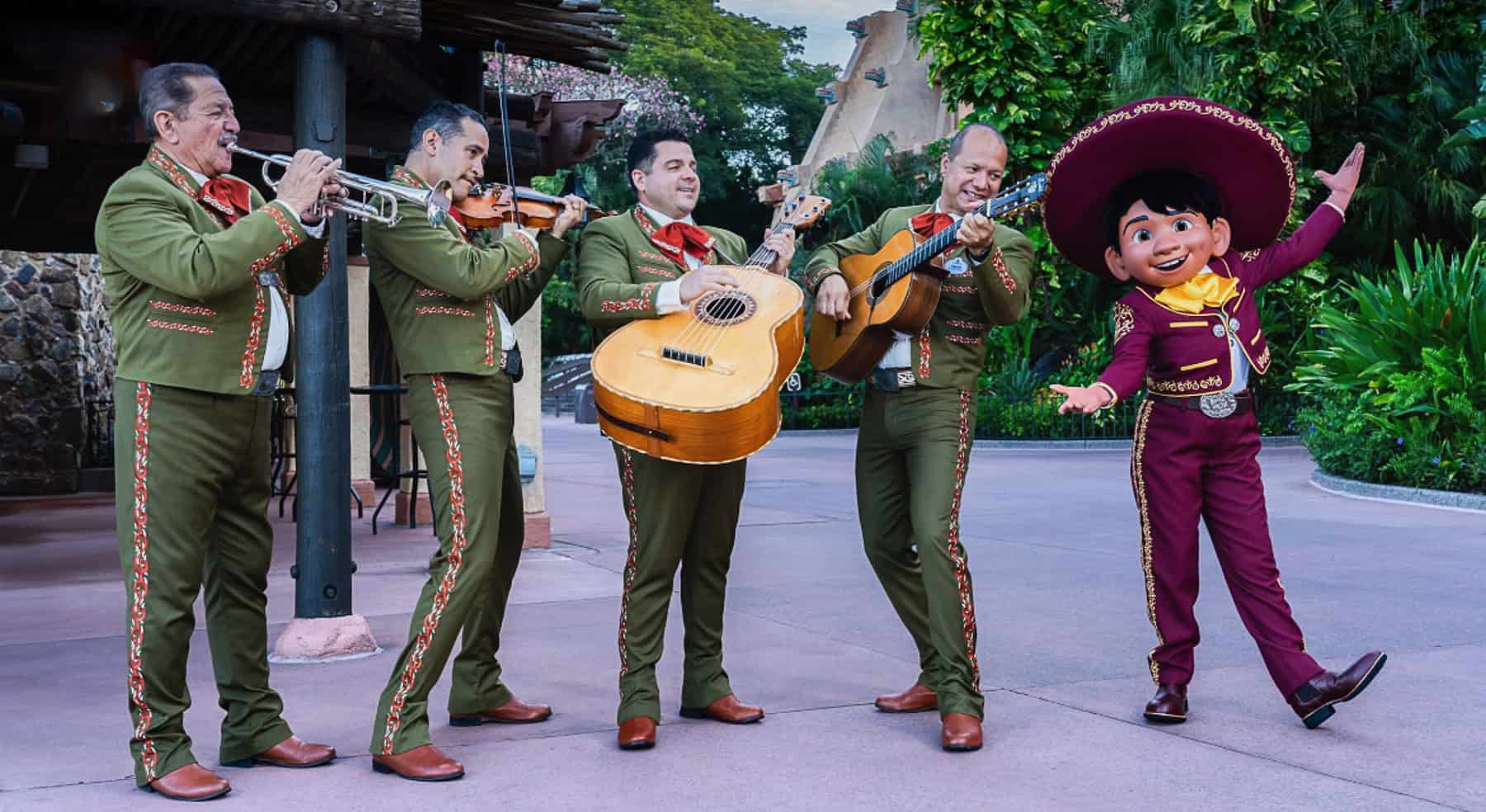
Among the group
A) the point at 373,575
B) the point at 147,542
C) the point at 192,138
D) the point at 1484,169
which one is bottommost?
the point at 373,575

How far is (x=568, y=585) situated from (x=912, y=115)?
27621mm

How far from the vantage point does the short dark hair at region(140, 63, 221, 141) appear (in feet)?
13.4

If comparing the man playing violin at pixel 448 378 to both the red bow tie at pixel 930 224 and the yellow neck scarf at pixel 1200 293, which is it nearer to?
the red bow tie at pixel 930 224

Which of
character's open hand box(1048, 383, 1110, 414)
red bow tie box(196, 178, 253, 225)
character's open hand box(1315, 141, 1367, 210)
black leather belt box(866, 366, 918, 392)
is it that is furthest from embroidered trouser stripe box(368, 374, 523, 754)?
character's open hand box(1315, 141, 1367, 210)

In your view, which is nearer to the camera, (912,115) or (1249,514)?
(1249,514)

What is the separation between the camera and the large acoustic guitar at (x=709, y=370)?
4379 mm

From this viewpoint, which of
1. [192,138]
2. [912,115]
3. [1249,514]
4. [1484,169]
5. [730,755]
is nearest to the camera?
[192,138]

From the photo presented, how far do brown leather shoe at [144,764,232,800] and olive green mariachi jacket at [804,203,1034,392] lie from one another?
242 cm

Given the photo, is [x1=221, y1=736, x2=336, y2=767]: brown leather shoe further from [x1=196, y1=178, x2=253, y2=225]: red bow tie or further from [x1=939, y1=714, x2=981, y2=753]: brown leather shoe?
[x1=939, y1=714, x2=981, y2=753]: brown leather shoe

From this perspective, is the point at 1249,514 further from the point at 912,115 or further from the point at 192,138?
the point at 912,115

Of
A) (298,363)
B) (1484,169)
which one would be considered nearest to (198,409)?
(298,363)

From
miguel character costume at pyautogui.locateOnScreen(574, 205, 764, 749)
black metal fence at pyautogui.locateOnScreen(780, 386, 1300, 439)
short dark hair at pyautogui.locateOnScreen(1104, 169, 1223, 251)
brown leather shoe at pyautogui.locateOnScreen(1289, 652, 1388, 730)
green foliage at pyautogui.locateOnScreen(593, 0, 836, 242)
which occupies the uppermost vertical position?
green foliage at pyautogui.locateOnScreen(593, 0, 836, 242)

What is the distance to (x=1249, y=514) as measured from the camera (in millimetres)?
4820

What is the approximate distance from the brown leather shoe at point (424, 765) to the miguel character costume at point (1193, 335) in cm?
222
